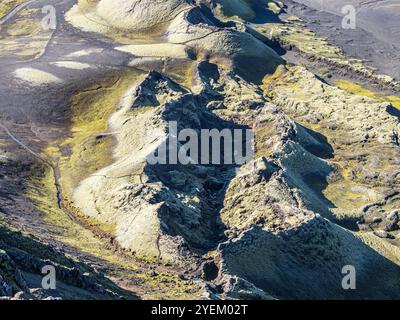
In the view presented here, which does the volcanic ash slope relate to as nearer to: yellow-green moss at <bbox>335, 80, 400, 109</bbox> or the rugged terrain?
the rugged terrain

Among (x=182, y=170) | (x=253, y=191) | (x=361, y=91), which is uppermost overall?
(x=361, y=91)

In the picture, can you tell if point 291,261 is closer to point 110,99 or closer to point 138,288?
point 138,288

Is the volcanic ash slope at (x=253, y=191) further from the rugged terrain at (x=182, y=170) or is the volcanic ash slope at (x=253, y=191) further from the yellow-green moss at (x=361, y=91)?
the yellow-green moss at (x=361, y=91)

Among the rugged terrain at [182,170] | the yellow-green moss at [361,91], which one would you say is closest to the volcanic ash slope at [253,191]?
the rugged terrain at [182,170]

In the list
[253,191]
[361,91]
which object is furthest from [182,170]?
[361,91]

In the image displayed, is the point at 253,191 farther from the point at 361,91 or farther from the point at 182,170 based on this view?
the point at 361,91

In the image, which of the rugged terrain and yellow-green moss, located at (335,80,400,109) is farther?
yellow-green moss, located at (335,80,400,109)

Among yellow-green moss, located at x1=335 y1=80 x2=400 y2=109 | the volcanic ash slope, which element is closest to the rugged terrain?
the volcanic ash slope
